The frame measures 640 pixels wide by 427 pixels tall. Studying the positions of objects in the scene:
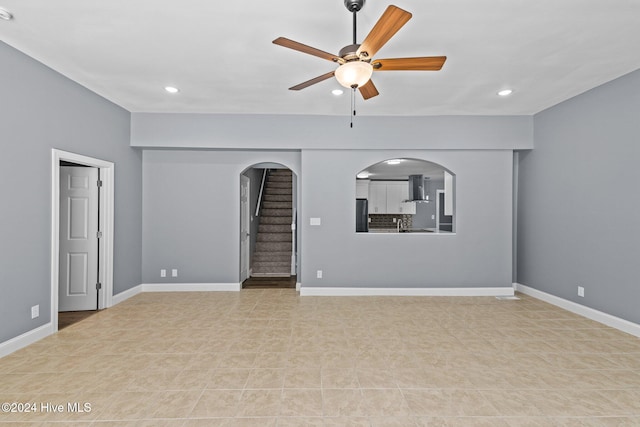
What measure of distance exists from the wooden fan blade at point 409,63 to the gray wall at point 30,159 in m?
3.31

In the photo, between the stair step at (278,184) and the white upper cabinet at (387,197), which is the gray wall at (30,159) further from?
the white upper cabinet at (387,197)

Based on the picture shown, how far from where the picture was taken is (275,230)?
25.0 ft

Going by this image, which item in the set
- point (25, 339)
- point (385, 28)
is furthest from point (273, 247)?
point (385, 28)

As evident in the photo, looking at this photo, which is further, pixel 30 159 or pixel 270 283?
pixel 270 283

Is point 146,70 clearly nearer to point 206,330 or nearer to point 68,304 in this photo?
point 206,330

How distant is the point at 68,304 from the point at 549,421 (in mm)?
5290

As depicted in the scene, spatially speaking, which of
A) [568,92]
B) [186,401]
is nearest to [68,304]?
[186,401]

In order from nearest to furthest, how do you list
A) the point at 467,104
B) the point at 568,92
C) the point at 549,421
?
the point at 549,421, the point at 568,92, the point at 467,104

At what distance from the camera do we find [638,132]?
3.40m

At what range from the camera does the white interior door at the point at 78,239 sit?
4176 millimetres

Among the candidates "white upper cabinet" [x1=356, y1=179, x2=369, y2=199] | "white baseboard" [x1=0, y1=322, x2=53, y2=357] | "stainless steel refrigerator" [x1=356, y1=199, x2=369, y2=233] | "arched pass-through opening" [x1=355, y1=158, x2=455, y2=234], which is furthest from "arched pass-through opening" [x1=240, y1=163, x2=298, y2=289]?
"white baseboard" [x1=0, y1=322, x2=53, y2=357]

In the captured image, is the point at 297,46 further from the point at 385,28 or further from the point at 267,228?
the point at 267,228

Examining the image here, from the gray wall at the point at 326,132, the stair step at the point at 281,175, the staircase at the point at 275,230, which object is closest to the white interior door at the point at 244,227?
the staircase at the point at 275,230

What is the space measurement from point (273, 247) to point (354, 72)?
18.0 ft
